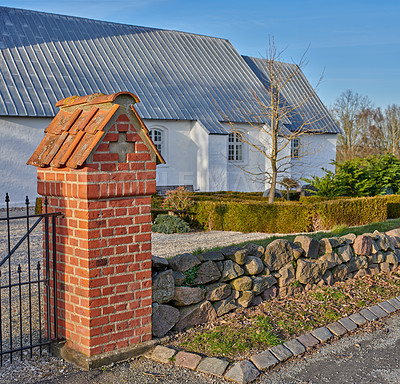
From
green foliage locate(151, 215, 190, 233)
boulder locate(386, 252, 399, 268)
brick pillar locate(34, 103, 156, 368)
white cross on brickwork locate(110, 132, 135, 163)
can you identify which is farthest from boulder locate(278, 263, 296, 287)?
green foliage locate(151, 215, 190, 233)

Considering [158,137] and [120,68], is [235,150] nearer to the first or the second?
[158,137]

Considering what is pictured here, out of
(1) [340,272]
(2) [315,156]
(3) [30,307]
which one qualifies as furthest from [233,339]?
(2) [315,156]

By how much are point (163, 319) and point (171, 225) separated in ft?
22.0

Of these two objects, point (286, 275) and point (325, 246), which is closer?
point (286, 275)

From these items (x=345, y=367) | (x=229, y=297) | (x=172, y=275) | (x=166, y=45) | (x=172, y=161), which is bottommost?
(x=345, y=367)

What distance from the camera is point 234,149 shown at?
22172 millimetres

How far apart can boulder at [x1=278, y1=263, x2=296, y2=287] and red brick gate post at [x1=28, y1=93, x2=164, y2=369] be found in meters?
2.01

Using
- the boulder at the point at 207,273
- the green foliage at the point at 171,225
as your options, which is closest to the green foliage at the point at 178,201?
the green foliage at the point at 171,225

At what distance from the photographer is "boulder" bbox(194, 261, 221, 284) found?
4883mm

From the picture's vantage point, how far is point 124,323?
4.09 metres

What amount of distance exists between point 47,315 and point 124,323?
2.25 ft

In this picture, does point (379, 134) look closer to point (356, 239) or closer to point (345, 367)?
point (356, 239)

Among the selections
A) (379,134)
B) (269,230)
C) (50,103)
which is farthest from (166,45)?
(379,134)

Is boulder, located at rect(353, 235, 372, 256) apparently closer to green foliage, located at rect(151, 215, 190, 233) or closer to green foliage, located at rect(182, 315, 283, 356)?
green foliage, located at rect(182, 315, 283, 356)
